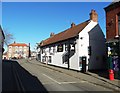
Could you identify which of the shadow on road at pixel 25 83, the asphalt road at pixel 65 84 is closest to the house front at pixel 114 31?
the asphalt road at pixel 65 84

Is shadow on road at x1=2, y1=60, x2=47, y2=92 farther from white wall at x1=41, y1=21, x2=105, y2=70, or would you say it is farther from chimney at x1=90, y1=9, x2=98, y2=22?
chimney at x1=90, y1=9, x2=98, y2=22

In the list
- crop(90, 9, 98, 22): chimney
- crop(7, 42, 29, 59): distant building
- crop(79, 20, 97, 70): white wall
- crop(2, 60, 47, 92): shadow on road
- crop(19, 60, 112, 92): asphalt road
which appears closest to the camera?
crop(2, 60, 47, 92): shadow on road

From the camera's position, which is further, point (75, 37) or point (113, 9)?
point (75, 37)

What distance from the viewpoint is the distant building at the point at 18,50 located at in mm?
146875

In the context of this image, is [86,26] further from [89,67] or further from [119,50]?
[119,50]

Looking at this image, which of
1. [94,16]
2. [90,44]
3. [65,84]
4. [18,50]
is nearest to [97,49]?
[90,44]

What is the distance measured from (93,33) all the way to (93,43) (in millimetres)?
1485

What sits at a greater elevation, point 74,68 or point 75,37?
point 75,37

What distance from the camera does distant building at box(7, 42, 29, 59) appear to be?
147 m

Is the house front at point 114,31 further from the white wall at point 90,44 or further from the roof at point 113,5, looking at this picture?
the white wall at point 90,44

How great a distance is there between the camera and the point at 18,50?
15075 cm

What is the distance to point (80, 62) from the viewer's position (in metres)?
31.5

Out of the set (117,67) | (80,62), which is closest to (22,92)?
(117,67)

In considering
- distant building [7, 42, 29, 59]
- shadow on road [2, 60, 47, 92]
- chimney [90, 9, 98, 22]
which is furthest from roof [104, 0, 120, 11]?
distant building [7, 42, 29, 59]
